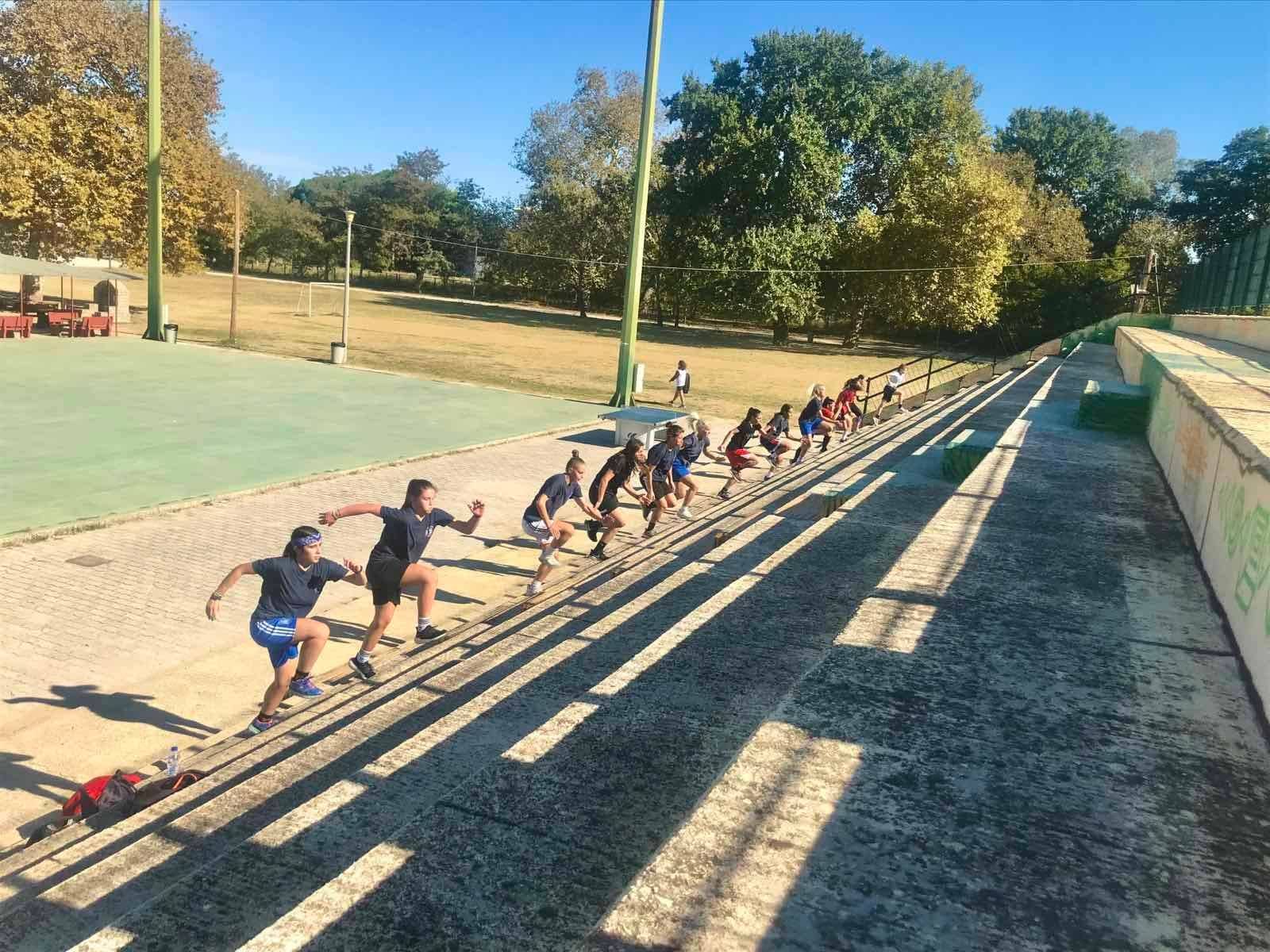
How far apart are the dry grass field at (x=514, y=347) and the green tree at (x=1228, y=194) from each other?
71.2 ft

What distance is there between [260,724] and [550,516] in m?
3.99

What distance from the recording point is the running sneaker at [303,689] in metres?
6.30

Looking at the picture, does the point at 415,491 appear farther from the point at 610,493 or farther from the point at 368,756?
the point at 610,493

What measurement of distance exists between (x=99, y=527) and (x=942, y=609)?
9.11 metres

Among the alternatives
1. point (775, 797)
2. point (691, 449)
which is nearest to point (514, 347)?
point (691, 449)

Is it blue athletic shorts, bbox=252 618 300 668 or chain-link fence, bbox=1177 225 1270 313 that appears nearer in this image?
blue athletic shorts, bbox=252 618 300 668

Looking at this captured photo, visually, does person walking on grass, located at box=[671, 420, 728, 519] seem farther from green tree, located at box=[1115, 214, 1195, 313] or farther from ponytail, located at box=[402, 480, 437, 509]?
green tree, located at box=[1115, 214, 1195, 313]

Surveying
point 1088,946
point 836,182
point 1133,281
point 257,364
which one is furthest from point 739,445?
point 1133,281

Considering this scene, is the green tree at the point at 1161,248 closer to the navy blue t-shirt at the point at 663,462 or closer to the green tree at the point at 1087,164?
the green tree at the point at 1087,164

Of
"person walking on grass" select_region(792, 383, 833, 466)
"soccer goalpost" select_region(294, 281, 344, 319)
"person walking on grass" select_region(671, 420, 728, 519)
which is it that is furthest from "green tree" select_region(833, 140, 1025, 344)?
"person walking on grass" select_region(671, 420, 728, 519)

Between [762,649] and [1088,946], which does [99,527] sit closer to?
[762,649]

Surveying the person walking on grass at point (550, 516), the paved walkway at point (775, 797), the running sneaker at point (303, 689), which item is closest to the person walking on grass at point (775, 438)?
the person walking on grass at point (550, 516)

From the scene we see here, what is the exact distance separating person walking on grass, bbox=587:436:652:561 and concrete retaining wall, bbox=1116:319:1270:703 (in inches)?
216

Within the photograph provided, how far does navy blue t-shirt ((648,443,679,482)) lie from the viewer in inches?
459
